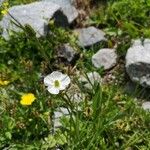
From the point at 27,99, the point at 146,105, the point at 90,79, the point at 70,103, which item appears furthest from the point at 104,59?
the point at 70,103

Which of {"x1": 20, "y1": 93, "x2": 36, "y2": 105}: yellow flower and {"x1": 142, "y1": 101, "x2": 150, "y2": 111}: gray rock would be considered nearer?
{"x1": 20, "y1": 93, "x2": 36, "y2": 105}: yellow flower

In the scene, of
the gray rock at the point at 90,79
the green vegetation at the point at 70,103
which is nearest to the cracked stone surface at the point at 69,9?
the green vegetation at the point at 70,103

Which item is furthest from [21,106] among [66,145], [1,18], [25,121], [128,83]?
[1,18]

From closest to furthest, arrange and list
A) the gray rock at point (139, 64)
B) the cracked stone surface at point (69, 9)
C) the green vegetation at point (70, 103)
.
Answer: the green vegetation at point (70, 103), the gray rock at point (139, 64), the cracked stone surface at point (69, 9)

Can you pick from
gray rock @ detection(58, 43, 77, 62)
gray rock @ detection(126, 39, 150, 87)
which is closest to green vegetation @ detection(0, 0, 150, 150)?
gray rock @ detection(58, 43, 77, 62)

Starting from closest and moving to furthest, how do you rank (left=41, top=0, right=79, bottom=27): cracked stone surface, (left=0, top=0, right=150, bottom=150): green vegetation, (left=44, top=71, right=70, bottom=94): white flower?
(left=44, top=71, right=70, bottom=94): white flower → (left=0, top=0, right=150, bottom=150): green vegetation → (left=41, top=0, right=79, bottom=27): cracked stone surface

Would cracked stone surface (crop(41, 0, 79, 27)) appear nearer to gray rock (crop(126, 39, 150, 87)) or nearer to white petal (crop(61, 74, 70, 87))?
gray rock (crop(126, 39, 150, 87))

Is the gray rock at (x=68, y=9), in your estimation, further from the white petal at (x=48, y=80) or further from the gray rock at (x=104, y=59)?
the white petal at (x=48, y=80)

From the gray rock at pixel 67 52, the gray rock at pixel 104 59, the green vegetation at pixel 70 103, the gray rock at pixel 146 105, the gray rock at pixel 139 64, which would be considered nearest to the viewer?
the green vegetation at pixel 70 103
